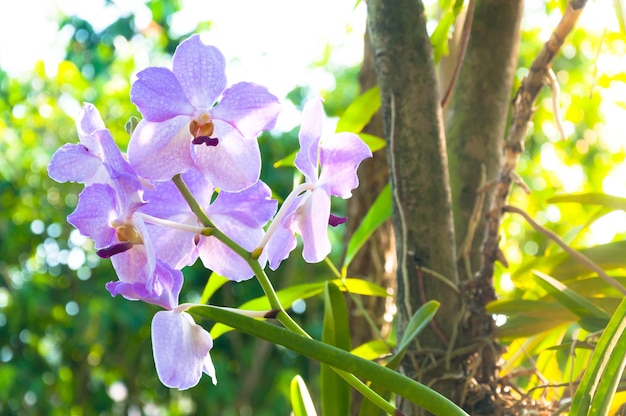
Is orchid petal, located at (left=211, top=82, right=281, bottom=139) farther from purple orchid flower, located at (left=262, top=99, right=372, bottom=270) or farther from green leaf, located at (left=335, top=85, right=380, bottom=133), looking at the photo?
green leaf, located at (left=335, top=85, right=380, bottom=133)

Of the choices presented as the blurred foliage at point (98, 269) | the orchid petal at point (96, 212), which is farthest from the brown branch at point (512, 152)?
the blurred foliage at point (98, 269)

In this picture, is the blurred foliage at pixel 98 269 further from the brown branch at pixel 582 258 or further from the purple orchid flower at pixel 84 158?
the purple orchid flower at pixel 84 158

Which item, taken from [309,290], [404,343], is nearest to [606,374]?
[404,343]

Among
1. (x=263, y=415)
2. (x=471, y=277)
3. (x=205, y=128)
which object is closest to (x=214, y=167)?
(x=205, y=128)

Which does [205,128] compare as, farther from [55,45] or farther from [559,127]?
[55,45]

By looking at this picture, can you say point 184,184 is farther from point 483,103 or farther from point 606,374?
point 483,103

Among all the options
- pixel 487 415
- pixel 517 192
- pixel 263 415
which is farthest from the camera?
pixel 517 192
